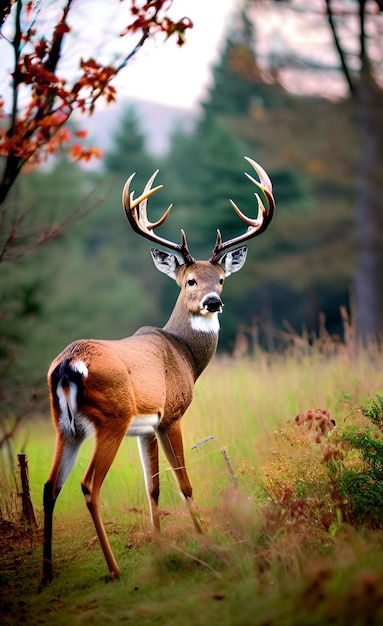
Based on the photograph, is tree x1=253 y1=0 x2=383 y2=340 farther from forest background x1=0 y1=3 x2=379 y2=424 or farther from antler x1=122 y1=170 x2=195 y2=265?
antler x1=122 y1=170 x2=195 y2=265

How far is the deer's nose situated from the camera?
199 inches

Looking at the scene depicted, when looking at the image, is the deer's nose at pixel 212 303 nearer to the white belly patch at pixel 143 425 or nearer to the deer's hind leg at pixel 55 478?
the white belly patch at pixel 143 425

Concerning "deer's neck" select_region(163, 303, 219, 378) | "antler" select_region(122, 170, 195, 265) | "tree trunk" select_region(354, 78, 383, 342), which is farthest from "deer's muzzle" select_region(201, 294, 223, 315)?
"tree trunk" select_region(354, 78, 383, 342)

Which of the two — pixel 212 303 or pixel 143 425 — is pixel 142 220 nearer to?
pixel 212 303

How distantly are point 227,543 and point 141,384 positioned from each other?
103cm

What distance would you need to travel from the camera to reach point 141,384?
15.3 feet

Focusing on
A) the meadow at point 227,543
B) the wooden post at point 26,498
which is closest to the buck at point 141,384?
the meadow at point 227,543

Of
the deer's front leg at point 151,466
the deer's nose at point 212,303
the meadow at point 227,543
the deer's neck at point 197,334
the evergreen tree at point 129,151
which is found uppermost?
the evergreen tree at point 129,151

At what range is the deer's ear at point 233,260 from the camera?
557 centimetres

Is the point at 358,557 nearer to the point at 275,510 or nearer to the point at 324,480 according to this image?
the point at 275,510

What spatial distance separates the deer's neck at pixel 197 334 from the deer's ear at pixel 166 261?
1.11 feet

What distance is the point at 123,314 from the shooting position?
32375 millimetres

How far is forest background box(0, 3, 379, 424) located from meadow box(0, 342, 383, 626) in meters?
7.67

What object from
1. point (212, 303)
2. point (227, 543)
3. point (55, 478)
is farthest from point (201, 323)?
point (227, 543)
